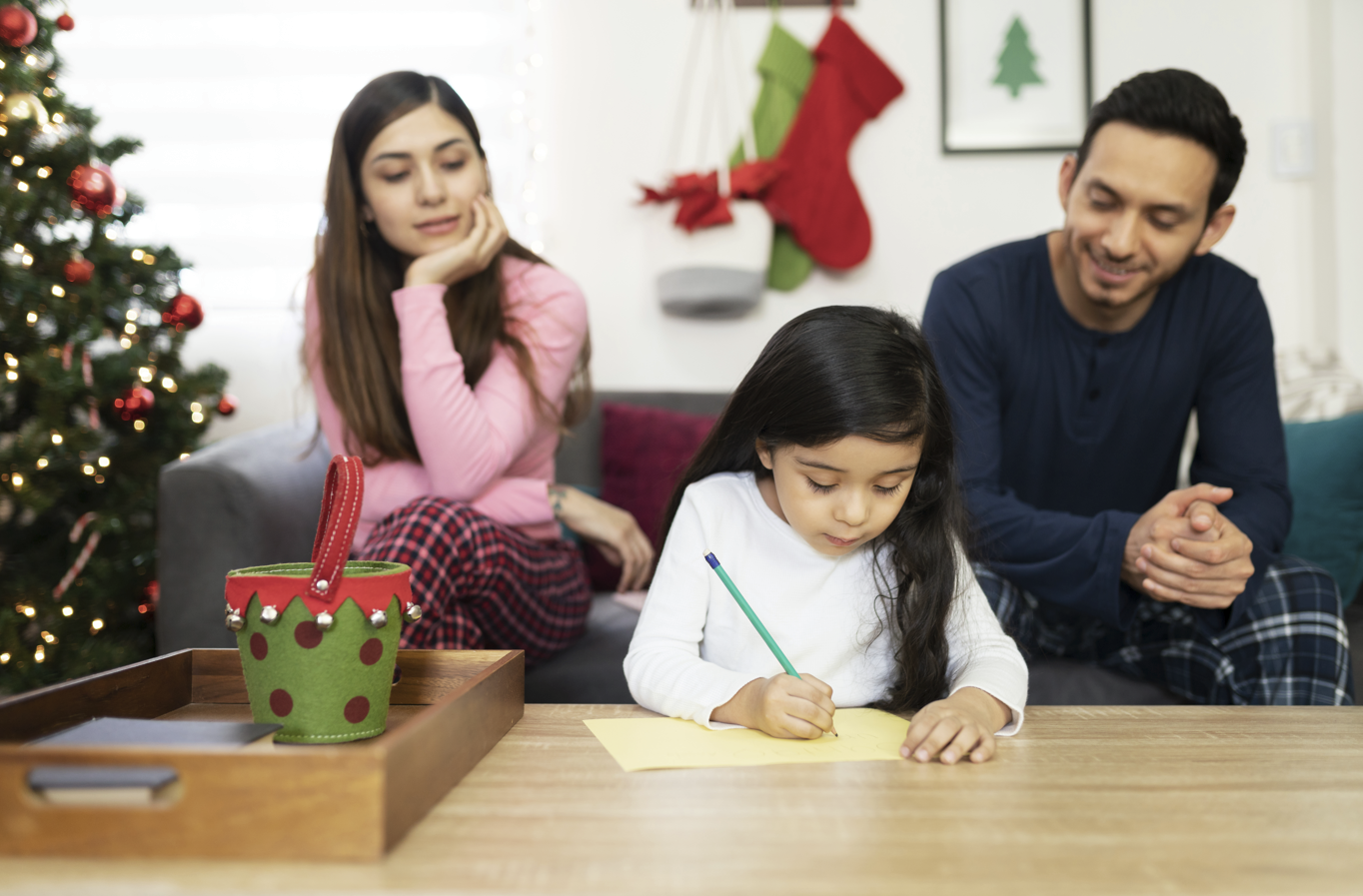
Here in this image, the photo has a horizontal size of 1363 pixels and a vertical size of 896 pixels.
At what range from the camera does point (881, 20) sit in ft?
7.30

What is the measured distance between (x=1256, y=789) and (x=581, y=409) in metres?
1.21

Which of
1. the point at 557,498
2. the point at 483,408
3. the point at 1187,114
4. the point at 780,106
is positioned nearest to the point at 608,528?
the point at 557,498

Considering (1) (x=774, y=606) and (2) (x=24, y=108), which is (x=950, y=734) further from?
(2) (x=24, y=108)

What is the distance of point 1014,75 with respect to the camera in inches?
87.0

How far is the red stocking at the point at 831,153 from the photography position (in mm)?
2172

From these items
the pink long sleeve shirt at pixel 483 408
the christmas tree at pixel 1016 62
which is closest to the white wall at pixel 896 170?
the christmas tree at pixel 1016 62

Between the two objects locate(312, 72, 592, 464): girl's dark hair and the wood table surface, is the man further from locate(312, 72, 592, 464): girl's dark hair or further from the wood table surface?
locate(312, 72, 592, 464): girl's dark hair

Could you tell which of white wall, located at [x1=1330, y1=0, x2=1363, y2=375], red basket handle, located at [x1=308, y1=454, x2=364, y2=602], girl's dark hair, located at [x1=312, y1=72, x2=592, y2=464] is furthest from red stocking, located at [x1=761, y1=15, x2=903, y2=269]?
red basket handle, located at [x1=308, y1=454, x2=364, y2=602]

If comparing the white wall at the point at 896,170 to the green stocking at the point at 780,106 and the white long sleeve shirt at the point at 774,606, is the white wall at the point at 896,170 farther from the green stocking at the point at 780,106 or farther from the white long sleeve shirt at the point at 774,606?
the white long sleeve shirt at the point at 774,606

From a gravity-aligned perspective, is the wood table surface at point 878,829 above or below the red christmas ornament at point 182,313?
below

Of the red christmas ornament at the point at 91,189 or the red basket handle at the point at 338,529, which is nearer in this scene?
the red basket handle at the point at 338,529

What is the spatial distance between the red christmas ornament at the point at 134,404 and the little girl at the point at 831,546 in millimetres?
1198

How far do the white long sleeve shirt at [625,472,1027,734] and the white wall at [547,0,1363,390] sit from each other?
4.23 feet

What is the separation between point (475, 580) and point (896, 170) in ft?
4.88
